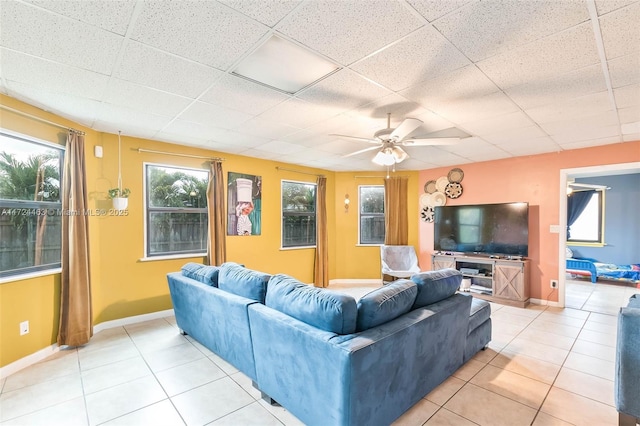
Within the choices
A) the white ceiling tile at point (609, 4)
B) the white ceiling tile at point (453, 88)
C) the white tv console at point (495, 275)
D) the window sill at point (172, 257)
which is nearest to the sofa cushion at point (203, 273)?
the window sill at point (172, 257)

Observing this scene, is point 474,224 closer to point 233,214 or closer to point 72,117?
point 233,214

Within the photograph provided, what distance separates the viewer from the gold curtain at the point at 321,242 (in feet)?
19.3

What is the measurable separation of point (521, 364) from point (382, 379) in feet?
6.22

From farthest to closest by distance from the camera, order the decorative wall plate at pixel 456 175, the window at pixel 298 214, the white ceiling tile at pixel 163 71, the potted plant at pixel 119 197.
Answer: the window at pixel 298 214 < the decorative wall plate at pixel 456 175 < the potted plant at pixel 119 197 < the white ceiling tile at pixel 163 71

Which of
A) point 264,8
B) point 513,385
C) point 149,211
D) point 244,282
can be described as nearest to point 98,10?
point 264,8

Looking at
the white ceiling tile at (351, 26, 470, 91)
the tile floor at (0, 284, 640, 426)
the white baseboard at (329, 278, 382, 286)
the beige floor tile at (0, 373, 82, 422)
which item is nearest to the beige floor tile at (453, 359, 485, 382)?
the tile floor at (0, 284, 640, 426)

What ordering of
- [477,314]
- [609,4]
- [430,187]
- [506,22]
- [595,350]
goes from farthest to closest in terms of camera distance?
[430,187]
[595,350]
[477,314]
[506,22]
[609,4]

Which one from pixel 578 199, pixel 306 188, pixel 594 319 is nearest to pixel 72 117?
pixel 306 188

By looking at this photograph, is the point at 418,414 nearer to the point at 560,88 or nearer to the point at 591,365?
the point at 591,365

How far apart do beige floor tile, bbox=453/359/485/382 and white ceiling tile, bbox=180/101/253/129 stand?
127 inches

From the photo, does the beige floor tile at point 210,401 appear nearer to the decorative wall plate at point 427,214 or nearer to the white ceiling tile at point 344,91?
the white ceiling tile at point 344,91

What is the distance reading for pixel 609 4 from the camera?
146 cm

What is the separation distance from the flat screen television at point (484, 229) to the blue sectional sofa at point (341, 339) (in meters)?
2.59

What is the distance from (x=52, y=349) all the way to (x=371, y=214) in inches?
212
